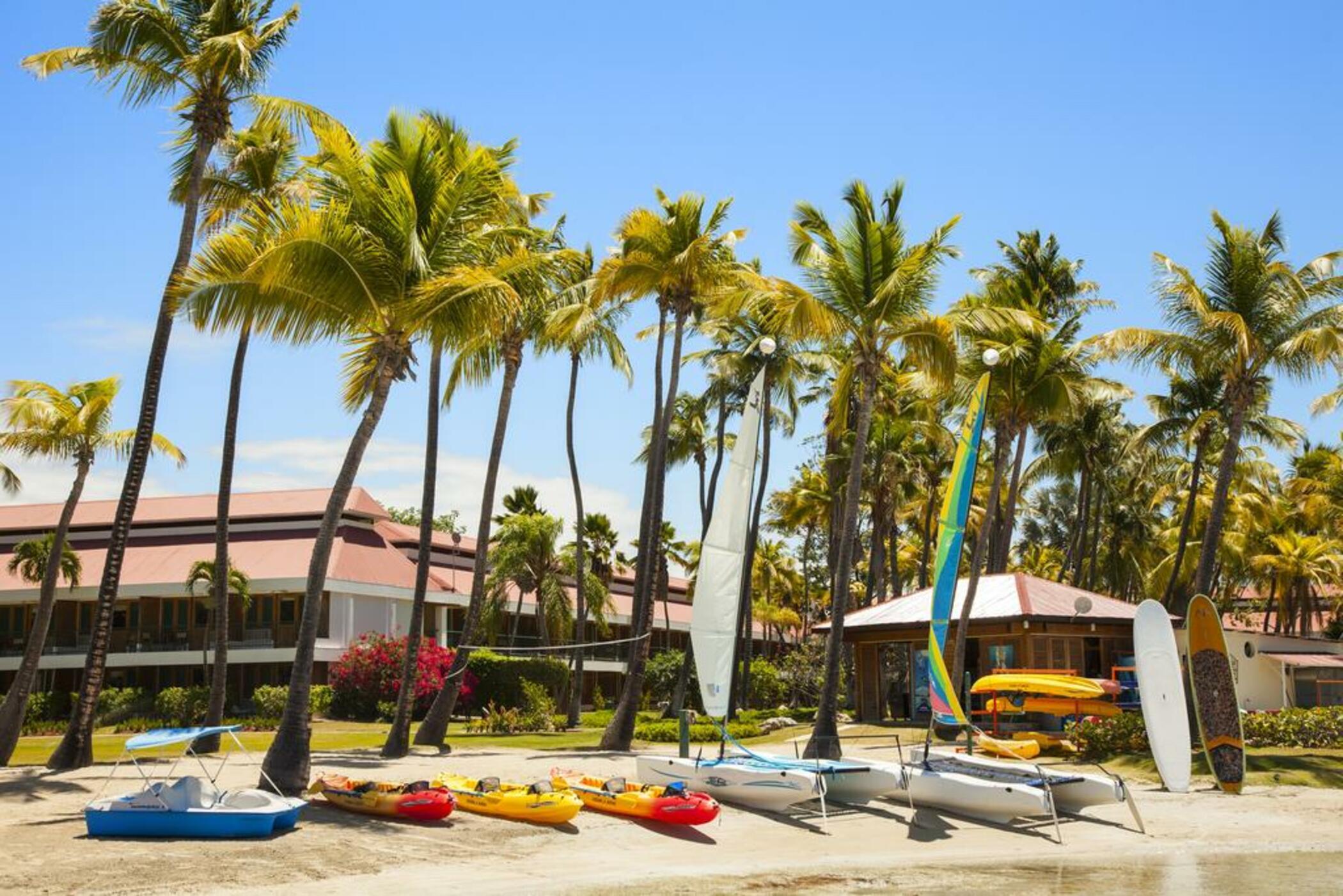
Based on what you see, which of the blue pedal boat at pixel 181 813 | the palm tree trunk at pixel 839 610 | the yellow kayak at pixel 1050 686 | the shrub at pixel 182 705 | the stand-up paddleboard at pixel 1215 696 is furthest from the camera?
the shrub at pixel 182 705

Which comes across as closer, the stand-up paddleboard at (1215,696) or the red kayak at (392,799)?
the red kayak at (392,799)

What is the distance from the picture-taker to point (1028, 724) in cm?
3059

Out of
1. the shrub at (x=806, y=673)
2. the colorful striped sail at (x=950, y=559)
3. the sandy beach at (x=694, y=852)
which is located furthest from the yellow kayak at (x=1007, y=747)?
the shrub at (x=806, y=673)

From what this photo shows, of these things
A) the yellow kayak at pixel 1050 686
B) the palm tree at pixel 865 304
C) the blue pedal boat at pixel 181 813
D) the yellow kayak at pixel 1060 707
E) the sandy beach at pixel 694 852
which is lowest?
the sandy beach at pixel 694 852

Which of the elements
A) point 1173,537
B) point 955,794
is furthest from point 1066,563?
point 955,794

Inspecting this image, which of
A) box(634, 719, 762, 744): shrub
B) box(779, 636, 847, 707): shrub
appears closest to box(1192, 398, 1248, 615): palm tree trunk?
box(634, 719, 762, 744): shrub

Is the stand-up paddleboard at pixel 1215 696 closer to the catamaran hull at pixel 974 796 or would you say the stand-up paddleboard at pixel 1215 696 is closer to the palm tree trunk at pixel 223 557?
the catamaran hull at pixel 974 796

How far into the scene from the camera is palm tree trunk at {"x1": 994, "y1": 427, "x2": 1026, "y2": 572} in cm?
3278

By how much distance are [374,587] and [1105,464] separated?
87.9 ft

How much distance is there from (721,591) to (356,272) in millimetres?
7431

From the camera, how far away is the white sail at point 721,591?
1917 centimetres

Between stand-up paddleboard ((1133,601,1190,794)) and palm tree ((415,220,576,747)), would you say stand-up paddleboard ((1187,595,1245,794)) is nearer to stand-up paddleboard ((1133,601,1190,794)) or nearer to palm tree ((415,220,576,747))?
stand-up paddleboard ((1133,601,1190,794))

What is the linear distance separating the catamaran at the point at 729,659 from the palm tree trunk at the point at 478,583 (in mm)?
7035

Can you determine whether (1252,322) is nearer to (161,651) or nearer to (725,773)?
(725,773)
